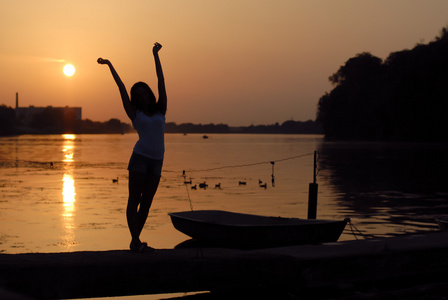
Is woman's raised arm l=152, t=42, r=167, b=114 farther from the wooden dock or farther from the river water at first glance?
the river water

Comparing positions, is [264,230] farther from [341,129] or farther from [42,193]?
[341,129]

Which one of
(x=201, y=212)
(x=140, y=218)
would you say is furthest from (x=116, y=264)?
(x=201, y=212)

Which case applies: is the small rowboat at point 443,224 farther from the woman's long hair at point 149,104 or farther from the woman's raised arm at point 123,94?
the woman's raised arm at point 123,94

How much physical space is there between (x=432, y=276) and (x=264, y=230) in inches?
222

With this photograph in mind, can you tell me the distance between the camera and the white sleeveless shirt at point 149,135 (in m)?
8.96

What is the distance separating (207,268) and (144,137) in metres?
2.10

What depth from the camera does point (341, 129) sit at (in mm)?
141250

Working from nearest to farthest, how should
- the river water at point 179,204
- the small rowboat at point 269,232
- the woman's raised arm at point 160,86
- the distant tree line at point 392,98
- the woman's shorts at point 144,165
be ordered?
the woman's shorts at point 144,165, the woman's raised arm at point 160,86, the small rowboat at point 269,232, the river water at point 179,204, the distant tree line at point 392,98

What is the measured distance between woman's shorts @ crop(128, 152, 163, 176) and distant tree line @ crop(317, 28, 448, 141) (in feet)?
319

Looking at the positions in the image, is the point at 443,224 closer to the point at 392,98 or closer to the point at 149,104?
the point at 149,104

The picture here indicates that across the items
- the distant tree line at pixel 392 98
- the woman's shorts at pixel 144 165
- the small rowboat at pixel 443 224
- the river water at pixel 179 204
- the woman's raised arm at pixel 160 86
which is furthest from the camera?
the distant tree line at pixel 392 98

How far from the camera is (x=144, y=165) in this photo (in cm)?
898

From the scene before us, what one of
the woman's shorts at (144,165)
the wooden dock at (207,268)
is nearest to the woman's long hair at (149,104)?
the woman's shorts at (144,165)

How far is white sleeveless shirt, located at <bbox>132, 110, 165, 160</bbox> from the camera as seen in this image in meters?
8.96
